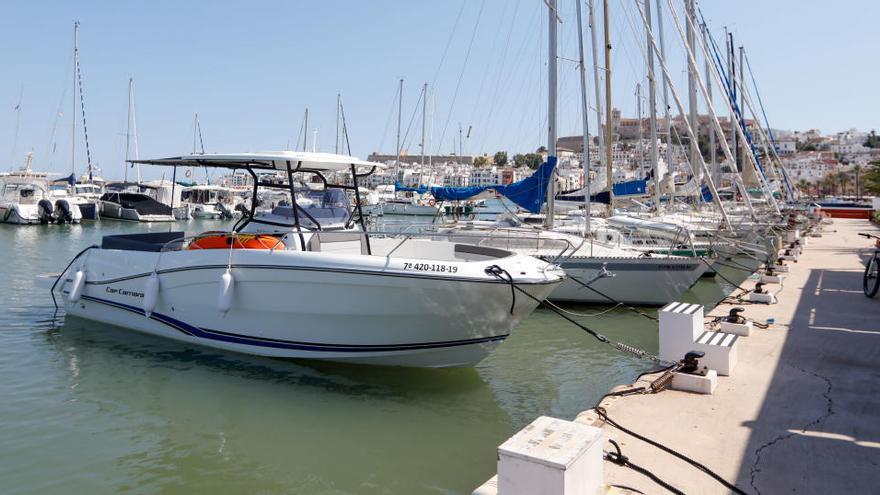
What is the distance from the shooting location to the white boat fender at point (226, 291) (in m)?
8.60

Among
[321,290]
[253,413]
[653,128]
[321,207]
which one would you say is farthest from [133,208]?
[253,413]

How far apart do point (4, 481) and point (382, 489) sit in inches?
137

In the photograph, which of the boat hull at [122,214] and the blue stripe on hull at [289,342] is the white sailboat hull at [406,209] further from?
the blue stripe on hull at [289,342]

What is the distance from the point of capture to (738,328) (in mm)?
8828

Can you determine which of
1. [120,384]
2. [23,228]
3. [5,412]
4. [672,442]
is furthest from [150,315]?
[23,228]

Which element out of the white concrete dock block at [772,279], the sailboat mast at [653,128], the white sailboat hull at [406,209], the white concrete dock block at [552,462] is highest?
the sailboat mast at [653,128]

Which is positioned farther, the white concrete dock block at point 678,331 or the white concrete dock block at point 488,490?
the white concrete dock block at point 678,331

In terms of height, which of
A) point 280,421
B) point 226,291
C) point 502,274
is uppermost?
point 502,274

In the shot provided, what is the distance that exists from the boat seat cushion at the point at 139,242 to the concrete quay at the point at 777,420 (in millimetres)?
7671

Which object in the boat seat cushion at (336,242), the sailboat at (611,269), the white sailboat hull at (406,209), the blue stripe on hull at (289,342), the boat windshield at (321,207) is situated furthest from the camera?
the white sailboat hull at (406,209)

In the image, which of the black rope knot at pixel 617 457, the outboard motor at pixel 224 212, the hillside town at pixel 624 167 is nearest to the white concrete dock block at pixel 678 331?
the black rope knot at pixel 617 457

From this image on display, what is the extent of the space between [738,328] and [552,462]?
250 inches

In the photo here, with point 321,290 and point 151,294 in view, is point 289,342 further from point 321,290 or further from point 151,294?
point 151,294

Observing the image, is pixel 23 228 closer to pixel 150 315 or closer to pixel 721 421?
pixel 150 315
